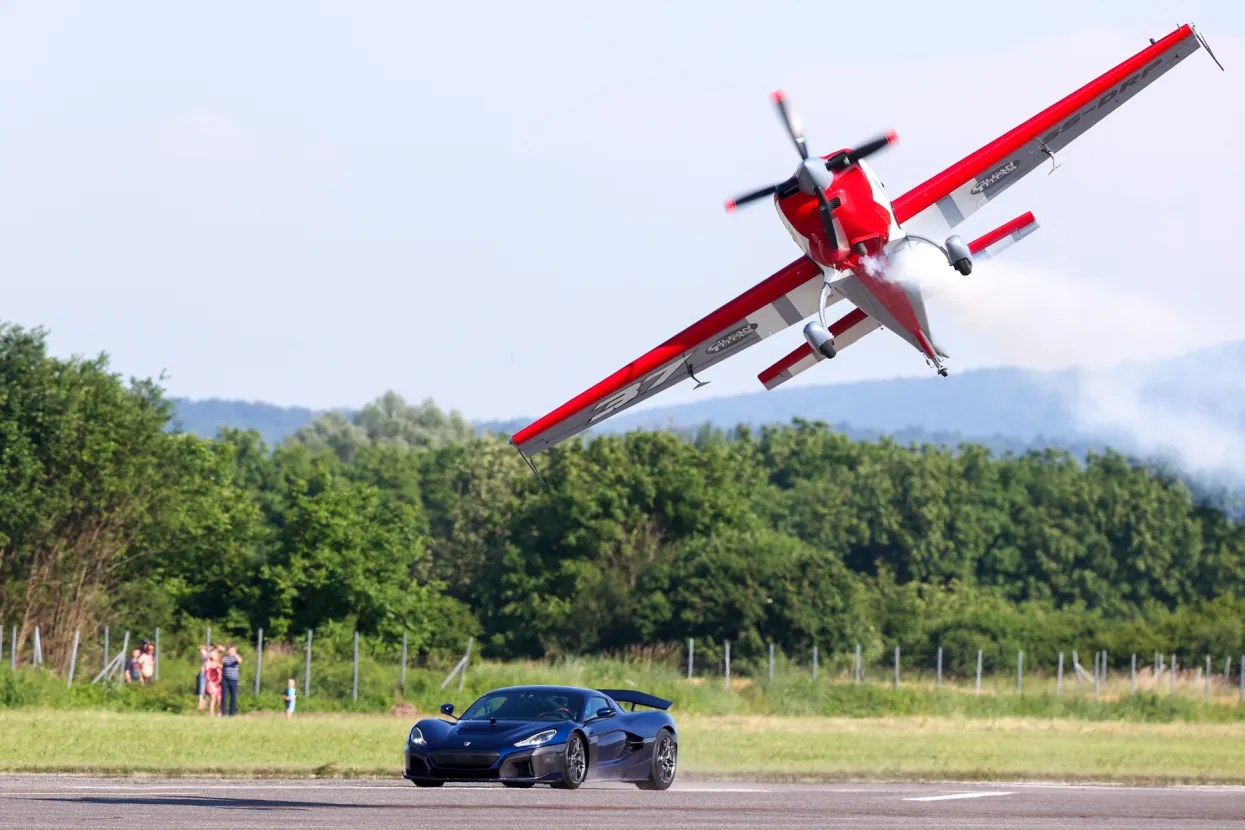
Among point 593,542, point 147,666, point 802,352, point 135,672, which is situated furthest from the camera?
Result: point 593,542

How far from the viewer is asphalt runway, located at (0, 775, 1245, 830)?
697 inches

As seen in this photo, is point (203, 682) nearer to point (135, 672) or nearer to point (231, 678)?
point (231, 678)

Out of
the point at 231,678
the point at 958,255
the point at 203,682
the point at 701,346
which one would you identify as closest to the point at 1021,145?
the point at 958,255

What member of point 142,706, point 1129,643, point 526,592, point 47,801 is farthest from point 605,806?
point 526,592

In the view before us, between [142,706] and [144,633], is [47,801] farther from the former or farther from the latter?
[144,633]

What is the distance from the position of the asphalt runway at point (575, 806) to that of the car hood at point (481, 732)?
0.65 meters

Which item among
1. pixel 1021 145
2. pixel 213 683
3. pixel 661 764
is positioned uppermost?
pixel 1021 145

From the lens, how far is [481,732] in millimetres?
22156

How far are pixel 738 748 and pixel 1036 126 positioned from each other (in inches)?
499

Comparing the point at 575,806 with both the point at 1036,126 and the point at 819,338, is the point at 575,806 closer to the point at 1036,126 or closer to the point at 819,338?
the point at 819,338

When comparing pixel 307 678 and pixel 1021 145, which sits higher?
pixel 1021 145

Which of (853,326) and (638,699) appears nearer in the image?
(638,699)

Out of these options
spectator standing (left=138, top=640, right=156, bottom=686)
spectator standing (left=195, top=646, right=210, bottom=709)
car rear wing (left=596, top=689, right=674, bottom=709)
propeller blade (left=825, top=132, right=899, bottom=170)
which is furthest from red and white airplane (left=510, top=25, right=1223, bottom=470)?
spectator standing (left=138, top=640, right=156, bottom=686)

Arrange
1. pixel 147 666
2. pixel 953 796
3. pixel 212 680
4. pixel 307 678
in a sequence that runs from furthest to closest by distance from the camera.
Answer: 1. pixel 147 666
2. pixel 307 678
3. pixel 212 680
4. pixel 953 796
